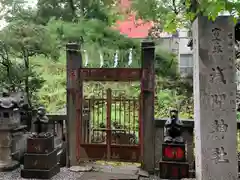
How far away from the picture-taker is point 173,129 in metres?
6.36

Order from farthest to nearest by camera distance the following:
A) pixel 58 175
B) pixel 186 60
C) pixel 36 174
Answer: pixel 186 60, pixel 58 175, pixel 36 174

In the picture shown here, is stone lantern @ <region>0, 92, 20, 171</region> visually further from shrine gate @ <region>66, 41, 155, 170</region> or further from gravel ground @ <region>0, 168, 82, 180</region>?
shrine gate @ <region>66, 41, 155, 170</region>

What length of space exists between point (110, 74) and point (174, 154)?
234 centimetres

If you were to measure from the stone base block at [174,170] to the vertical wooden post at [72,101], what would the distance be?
217 cm

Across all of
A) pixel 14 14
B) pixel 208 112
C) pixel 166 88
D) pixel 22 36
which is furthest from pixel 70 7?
pixel 208 112

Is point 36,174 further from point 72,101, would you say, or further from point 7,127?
point 72,101

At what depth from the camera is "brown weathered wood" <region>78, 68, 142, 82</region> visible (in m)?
6.92

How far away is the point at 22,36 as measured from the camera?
8.07 meters

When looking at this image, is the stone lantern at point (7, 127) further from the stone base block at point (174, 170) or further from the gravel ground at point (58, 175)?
the stone base block at point (174, 170)

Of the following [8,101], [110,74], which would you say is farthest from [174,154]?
[8,101]

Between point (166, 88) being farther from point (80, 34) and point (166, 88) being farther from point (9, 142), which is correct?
point (9, 142)

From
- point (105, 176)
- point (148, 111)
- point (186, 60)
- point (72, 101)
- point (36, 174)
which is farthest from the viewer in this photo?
point (186, 60)

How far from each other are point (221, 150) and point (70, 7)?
8.31 m

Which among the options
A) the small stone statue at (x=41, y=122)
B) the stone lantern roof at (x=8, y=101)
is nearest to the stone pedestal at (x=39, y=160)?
the small stone statue at (x=41, y=122)
